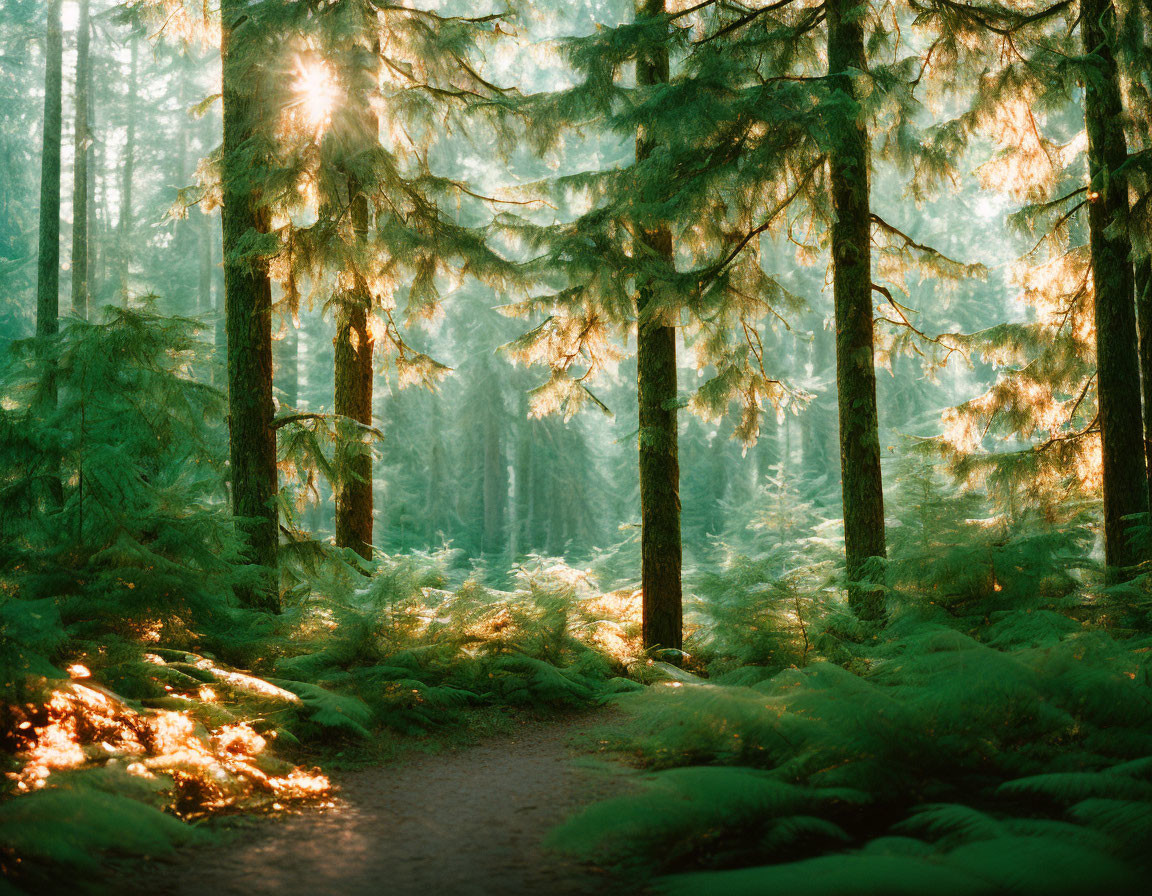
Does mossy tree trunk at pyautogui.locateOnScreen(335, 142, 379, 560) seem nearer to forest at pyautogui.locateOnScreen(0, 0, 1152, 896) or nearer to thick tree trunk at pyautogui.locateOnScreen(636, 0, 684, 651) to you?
forest at pyautogui.locateOnScreen(0, 0, 1152, 896)

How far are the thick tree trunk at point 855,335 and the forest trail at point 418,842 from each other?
4.19m

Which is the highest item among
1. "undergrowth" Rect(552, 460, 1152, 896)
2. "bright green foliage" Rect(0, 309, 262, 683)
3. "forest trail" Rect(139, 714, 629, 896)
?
"bright green foliage" Rect(0, 309, 262, 683)

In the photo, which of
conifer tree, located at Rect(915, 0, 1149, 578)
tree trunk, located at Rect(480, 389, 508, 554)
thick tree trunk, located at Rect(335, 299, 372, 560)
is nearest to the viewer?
conifer tree, located at Rect(915, 0, 1149, 578)

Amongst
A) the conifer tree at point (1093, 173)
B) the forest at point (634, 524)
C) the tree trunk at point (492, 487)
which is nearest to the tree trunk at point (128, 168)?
the tree trunk at point (492, 487)

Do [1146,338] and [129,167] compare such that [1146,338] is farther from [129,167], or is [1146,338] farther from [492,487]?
[129,167]

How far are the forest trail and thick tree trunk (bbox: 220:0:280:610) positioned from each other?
3.61 meters

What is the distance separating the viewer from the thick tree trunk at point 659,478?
809cm

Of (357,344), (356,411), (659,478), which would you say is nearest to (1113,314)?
(659,478)

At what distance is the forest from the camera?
2936 mm

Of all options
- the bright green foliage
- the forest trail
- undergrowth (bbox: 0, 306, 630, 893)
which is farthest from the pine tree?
the forest trail

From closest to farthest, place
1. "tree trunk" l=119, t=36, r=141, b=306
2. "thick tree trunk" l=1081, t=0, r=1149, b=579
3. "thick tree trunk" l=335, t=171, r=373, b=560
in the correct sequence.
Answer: "thick tree trunk" l=1081, t=0, r=1149, b=579
"thick tree trunk" l=335, t=171, r=373, b=560
"tree trunk" l=119, t=36, r=141, b=306

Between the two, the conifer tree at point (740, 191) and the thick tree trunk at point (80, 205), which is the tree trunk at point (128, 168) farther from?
the conifer tree at point (740, 191)

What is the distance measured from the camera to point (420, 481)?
29219 millimetres

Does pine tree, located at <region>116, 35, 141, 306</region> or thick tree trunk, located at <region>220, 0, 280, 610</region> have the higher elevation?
pine tree, located at <region>116, 35, 141, 306</region>
